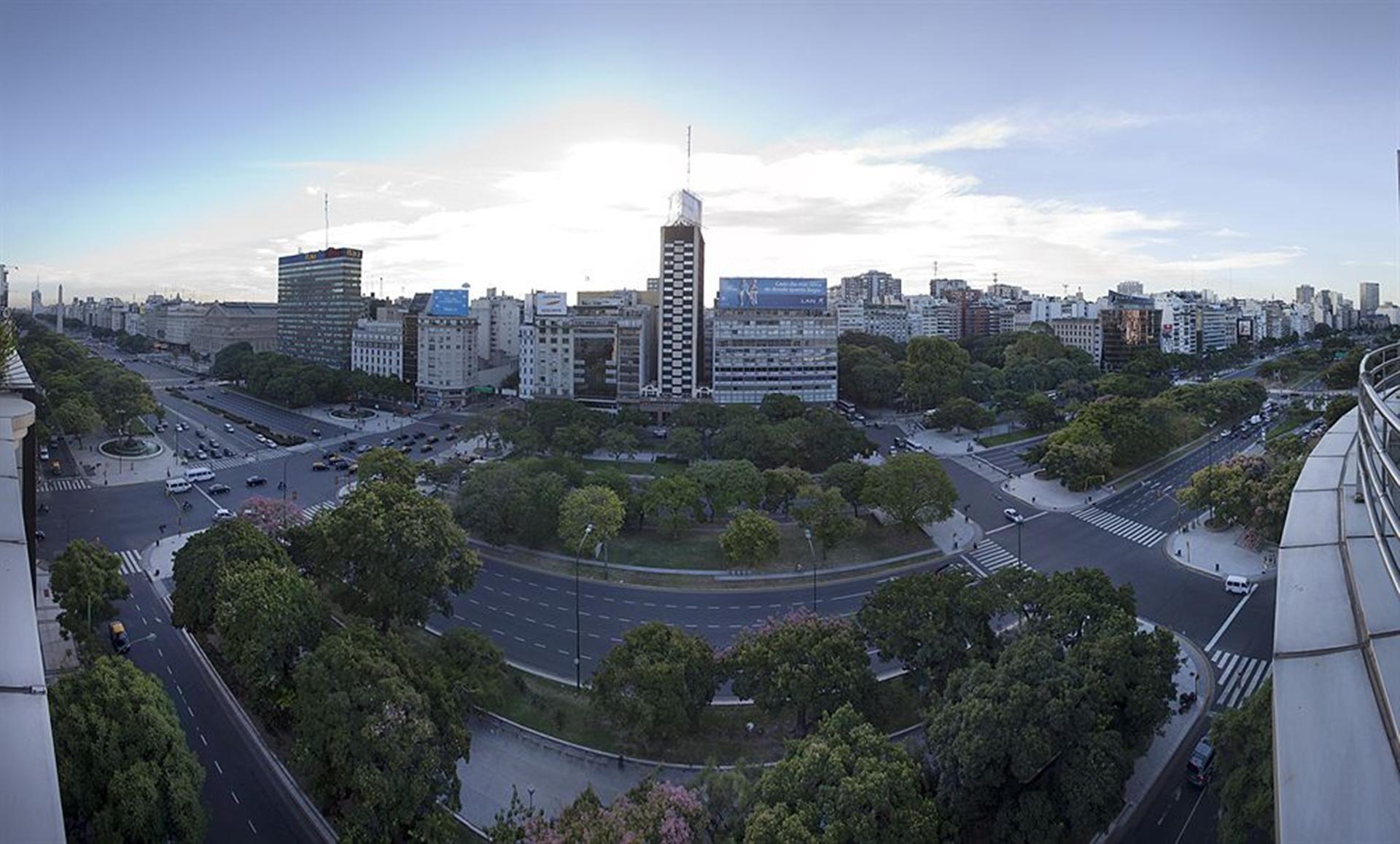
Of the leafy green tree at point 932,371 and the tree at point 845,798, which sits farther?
the leafy green tree at point 932,371

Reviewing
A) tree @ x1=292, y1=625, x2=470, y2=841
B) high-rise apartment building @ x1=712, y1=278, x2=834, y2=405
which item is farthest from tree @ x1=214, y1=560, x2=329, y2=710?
high-rise apartment building @ x1=712, y1=278, x2=834, y2=405

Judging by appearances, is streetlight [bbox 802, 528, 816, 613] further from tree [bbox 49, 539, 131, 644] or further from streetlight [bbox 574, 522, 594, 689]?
tree [bbox 49, 539, 131, 644]

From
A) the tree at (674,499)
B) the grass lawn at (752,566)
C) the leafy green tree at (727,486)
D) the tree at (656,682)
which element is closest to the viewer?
the tree at (656,682)

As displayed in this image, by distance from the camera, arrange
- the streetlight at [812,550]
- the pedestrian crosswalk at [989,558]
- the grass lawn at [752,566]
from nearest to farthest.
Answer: the streetlight at [812,550] → the pedestrian crosswalk at [989,558] → the grass lawn at [752,566]

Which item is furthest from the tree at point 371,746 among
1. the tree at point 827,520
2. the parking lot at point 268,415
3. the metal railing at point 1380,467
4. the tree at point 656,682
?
the parking lot at point 268,415

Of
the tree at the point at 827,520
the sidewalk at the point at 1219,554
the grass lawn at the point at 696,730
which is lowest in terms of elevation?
the grass lawn at the point at 696,730

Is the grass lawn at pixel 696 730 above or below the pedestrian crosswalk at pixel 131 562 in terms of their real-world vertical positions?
below

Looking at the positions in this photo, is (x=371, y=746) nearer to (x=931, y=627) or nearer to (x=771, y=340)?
(x=931, y=627)

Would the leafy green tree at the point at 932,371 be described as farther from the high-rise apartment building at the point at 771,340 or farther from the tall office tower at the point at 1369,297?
the tall office tower at the point at 1369,297
